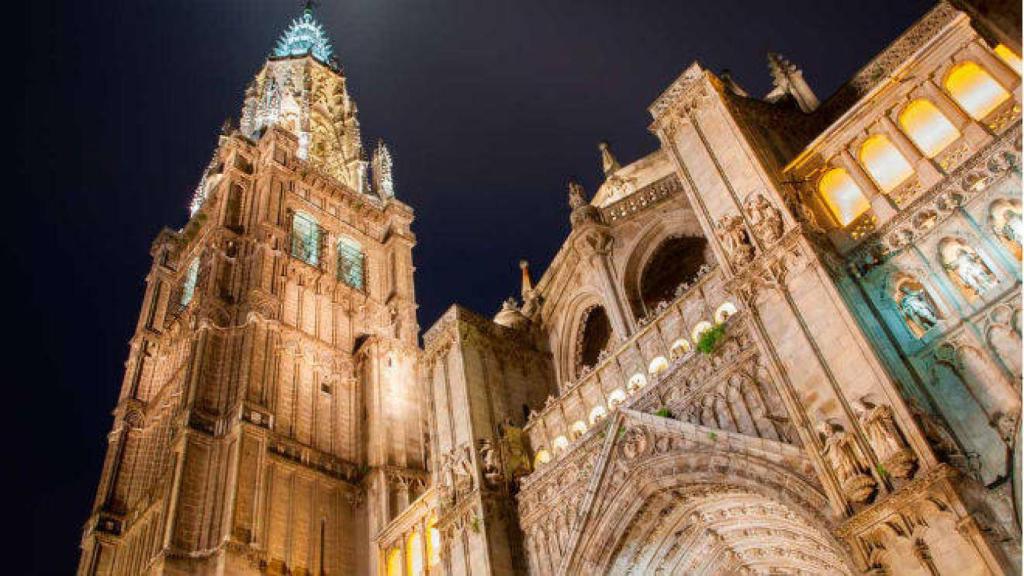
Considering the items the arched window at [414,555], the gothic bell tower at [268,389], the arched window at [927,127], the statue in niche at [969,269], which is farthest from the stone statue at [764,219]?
the gothic bell tower at [268,389]

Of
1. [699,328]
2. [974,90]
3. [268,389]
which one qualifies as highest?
[268,389]

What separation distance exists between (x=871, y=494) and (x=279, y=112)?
52.7 metres

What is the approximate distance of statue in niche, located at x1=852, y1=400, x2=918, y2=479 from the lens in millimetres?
12891

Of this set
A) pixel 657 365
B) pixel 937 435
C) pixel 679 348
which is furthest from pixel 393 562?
pixel 937 435

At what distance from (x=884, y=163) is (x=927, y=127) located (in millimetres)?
1061

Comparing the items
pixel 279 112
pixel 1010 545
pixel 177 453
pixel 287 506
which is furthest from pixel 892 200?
pixel 279 112

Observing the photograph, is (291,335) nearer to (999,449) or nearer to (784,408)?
(784,408)

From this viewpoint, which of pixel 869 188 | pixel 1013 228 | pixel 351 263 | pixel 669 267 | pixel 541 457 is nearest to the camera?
pixel 1013 228

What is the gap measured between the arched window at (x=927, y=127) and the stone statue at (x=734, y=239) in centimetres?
382

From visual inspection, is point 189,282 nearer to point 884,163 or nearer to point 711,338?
point 711,338

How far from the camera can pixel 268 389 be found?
34281 millimetres

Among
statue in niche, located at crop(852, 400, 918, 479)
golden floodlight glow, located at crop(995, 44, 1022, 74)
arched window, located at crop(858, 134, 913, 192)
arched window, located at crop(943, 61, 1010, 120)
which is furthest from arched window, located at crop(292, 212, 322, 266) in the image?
golden floodlight glow, located at crop(995, 44, 1022, 74)

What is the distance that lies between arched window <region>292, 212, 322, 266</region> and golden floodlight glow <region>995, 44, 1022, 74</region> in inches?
1313

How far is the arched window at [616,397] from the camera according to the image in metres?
21.2
